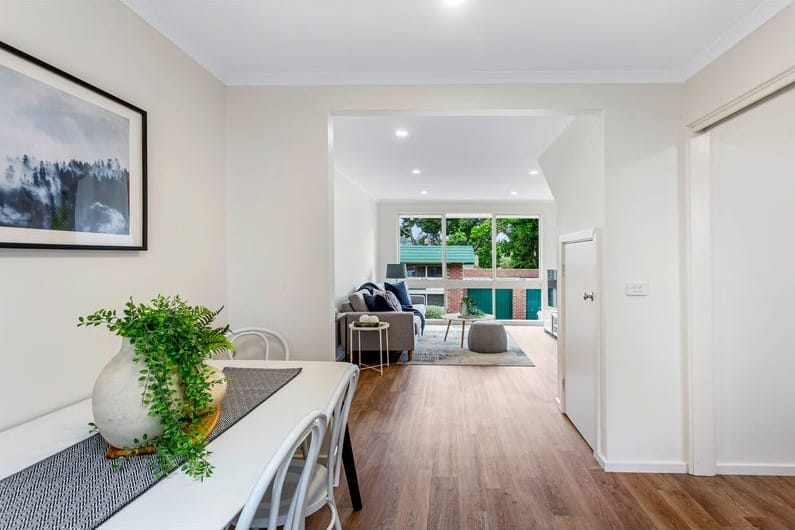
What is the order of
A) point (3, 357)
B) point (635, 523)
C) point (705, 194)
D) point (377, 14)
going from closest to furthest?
point (3, 357)
point (377, 14)
point (635, 523)
point (705, 194)

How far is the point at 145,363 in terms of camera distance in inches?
43.0

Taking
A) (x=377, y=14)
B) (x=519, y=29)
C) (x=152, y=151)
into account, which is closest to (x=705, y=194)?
(x=519, y=29)

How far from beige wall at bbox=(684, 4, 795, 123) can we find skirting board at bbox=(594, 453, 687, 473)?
2111 millimetres

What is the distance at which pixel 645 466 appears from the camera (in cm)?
250

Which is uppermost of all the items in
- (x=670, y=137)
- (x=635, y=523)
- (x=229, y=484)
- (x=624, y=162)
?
(x=670, y=137)

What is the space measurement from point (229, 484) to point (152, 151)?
161cm

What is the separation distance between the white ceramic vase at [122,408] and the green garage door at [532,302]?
8.01 m

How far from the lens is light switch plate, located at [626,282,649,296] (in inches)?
98.3

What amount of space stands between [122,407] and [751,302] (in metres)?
3.25

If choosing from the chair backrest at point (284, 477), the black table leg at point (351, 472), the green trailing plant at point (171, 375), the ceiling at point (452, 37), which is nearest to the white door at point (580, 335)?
the ceiling at point (452, 37)

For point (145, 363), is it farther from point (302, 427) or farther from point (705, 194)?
point (705, 194)

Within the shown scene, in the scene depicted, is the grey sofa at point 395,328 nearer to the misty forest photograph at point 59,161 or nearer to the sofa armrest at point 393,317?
the sofa armrest at point 393,317

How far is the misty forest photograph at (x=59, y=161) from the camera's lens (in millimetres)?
1234

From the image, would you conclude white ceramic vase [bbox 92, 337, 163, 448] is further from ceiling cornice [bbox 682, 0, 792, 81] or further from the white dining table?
ceiling cornice [bbox 682, 0, 792, 81]
